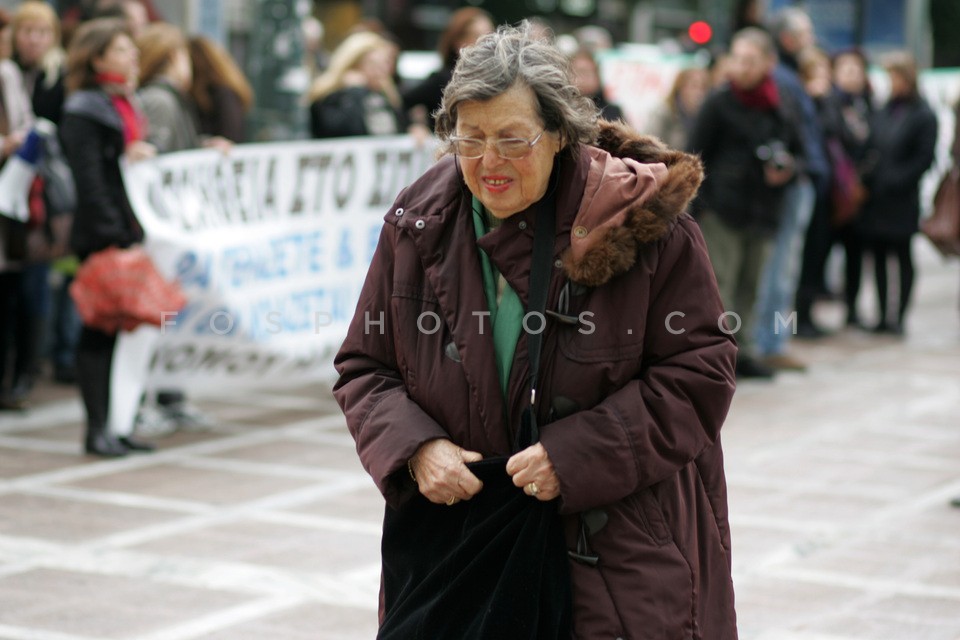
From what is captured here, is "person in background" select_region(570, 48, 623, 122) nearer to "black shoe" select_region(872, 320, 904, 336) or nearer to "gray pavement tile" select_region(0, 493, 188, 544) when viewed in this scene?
"black shoe" select_region(872, 320, 904, 336)

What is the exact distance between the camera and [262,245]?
29.7ft

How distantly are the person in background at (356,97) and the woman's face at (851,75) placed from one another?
17.4 ft

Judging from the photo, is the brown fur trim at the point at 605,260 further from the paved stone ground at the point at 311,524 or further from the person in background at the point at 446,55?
the person in background at the point at 446,55

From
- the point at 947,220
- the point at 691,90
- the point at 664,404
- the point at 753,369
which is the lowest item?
the point at 753,369

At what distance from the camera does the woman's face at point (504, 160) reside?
321 cm

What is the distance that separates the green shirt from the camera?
3.29 m

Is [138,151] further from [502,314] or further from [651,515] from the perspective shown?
[651,515]

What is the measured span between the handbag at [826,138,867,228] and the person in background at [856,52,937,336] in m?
0.19

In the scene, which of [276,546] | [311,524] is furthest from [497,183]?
[311,524]

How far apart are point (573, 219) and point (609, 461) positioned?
511 mm

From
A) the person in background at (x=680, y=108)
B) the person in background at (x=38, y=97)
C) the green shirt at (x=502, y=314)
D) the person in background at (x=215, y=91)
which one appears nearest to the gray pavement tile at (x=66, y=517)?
the person in background at (x=38, y=97)

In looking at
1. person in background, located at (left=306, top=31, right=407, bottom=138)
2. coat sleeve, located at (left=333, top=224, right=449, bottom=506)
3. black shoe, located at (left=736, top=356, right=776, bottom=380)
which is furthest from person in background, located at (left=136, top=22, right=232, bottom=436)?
coat sleeve, located at (left=333, top=224, right=449, bottom=506)

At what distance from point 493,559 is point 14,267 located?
250 inches

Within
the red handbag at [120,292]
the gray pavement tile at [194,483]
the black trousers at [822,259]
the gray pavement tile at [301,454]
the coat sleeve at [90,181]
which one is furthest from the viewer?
the black trousers at [822,259]
